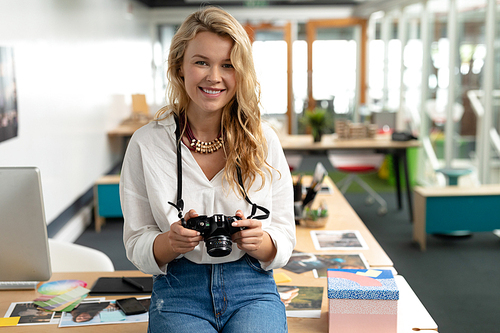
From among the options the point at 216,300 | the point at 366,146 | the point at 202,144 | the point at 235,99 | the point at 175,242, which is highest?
the point at 235,99

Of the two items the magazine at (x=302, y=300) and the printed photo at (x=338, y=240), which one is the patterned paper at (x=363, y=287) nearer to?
the magazine at (x=302, y=300)

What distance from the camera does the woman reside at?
158 cm

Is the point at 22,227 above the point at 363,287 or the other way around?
above

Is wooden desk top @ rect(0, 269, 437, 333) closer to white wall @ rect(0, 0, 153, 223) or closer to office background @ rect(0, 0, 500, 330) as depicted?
office background @ rect(0, 0, 500, 330)

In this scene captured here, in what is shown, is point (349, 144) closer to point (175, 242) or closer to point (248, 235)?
point (248, 235)

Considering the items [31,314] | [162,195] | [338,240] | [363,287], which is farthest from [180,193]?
[338,240]

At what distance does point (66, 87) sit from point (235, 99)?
4.13m

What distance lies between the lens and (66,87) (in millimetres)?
5379

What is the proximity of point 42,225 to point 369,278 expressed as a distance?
1.13 meters

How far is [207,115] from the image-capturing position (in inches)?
69.4

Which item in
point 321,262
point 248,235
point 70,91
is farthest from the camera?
point 70,91

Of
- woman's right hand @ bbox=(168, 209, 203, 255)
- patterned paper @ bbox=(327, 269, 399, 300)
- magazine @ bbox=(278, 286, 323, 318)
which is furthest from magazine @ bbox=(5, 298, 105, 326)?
patterned paper @ bbox=(327, 269, 399, 300)

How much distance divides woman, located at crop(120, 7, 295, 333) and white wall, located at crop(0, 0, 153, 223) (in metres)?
2.58

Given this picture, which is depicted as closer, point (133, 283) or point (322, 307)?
point (322, 307)
